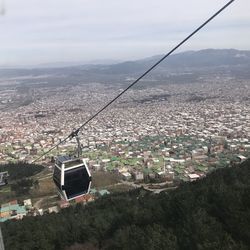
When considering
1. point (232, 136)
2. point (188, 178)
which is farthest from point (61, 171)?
point (232, 136)

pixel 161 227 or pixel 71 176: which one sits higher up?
pixel 71 176

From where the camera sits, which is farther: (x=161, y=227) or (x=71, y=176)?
(x=161, y=227)

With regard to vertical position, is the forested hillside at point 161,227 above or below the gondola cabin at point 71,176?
below

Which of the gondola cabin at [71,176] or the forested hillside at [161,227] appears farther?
the forested hillside at [161,227]
